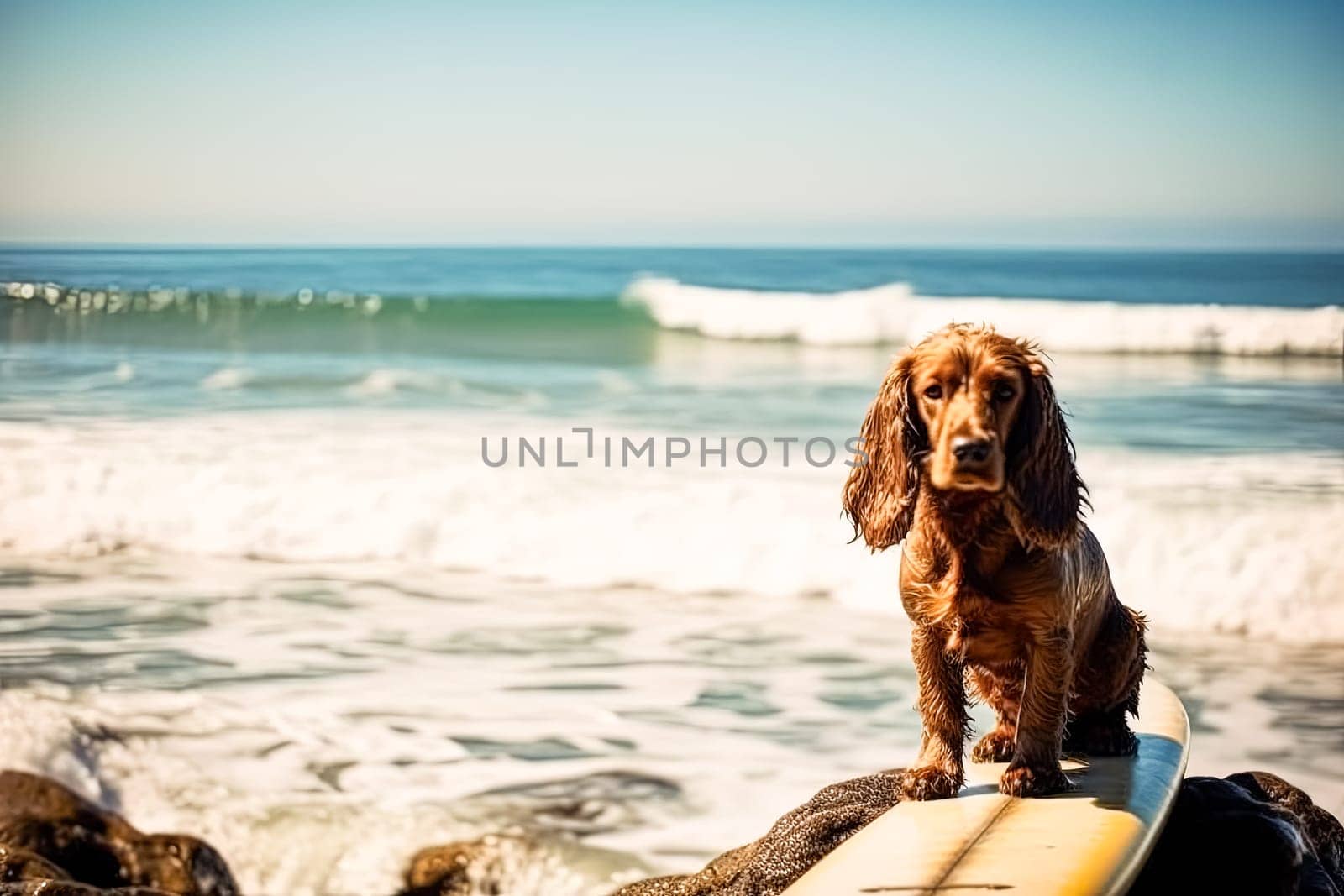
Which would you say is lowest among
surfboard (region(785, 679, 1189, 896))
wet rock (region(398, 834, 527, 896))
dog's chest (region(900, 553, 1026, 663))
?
wet rock (region(398, 834, 527, 896))

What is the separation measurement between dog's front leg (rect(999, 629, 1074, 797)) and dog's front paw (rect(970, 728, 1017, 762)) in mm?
227

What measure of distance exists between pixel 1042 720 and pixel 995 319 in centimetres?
1381

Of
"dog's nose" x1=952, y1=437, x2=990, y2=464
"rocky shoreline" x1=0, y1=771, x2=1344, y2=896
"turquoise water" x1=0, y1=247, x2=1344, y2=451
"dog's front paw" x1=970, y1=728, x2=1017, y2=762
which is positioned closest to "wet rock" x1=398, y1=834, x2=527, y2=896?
"rocky shoreline" x1=0, y1=771, x2=1344, y2=896

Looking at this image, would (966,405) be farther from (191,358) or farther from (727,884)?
(191,358)

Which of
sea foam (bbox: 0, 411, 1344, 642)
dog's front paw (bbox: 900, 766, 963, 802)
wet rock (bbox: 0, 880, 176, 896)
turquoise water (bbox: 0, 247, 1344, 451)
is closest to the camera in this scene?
dog's front paw (bbox: 900, 766, 963, 802)

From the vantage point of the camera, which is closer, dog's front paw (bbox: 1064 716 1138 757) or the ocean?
dog's front paw (bbox: 1064 716 1138 757)

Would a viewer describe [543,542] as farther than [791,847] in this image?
Yes

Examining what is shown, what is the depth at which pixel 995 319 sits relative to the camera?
51.7 feet

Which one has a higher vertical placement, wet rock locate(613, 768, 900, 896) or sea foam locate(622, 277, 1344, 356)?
sea foam locate(622, 277, 1344, 356)

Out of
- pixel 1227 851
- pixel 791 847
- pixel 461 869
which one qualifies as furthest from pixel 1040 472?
pixel 461 869

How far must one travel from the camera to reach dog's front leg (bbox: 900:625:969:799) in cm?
249

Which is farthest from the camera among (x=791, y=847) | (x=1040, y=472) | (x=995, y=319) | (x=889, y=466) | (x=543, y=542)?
(x=995, y=319)

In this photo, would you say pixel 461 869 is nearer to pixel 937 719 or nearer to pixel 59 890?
pixel 59 890

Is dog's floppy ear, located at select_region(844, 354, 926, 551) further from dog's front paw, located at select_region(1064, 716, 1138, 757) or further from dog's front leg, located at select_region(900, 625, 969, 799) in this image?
dog's front paw, located at select_region(1064, 716, 1138, 757)
